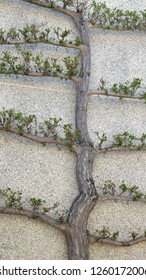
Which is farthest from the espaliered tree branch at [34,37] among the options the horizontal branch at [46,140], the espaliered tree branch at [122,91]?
the horizontal branch at [46,140]

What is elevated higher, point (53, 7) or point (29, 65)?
point (53, 7)

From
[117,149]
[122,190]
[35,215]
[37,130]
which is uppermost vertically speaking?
[37,130]

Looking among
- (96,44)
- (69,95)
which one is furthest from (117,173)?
(96,44)

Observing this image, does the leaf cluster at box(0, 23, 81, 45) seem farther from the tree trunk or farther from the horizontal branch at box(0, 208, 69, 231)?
the horizontal branch at box(0, 208, 69, 231)

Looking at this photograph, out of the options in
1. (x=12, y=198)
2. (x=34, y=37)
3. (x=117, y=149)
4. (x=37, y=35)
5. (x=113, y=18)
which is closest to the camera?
(x=12, y=198)

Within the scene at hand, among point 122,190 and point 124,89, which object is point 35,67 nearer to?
point 124,89

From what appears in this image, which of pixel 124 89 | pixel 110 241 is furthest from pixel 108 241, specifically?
pixel 124 89

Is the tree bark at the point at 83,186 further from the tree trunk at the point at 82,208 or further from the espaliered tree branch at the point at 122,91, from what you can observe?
the espaliered tree branch at the point at 122,91

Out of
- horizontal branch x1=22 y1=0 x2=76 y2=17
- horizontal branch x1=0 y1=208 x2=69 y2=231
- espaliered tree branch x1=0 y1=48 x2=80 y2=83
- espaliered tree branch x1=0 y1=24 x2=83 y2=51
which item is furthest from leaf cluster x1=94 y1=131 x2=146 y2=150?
horizontal branch x1=22 y1=0 x2=76 y2=17
